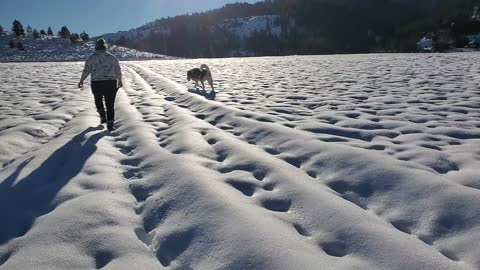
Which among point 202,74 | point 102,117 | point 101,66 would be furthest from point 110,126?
point 202,74

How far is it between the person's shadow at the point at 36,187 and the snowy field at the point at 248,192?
0.07 feet

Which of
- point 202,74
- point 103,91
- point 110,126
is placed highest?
point 103,91

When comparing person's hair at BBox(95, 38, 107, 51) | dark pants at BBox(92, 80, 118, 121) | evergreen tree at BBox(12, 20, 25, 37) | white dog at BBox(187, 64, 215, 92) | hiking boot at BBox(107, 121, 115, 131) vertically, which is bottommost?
hiking boot at BBox(107, 121, 115, 131)

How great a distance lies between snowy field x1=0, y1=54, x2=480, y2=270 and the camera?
2.63 metres

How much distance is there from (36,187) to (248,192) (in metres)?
2.43

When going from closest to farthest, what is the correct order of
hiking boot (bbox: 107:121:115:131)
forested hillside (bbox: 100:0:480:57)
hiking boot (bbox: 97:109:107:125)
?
hiking boot (bbox: 107:121:115:131) → hiking boot (bbox: 97:109:107:125) → forested hillside (bbox: 100:0:480:57)

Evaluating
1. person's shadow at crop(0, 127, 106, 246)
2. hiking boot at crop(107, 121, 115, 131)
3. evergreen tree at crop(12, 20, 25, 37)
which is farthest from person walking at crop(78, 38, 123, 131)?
evergreen tree at crop(12, 20, 25, 37)

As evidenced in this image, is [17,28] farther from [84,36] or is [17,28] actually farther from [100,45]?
[100,45]

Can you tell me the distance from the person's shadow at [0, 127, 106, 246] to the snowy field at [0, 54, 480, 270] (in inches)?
0.8

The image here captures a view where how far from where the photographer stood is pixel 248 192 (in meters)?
3.75

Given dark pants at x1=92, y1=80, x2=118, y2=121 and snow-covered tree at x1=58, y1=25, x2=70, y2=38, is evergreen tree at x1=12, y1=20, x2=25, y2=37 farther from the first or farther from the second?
dark pants at x1=92, y1=80, x2=118, y2=121

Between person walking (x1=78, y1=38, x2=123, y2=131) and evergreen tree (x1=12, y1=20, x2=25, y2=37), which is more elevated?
evergreen tree (x1=12, y1=20, x2=25, y2=37)

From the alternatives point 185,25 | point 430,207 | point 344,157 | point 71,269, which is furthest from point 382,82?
point 185,25

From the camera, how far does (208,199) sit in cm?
346
